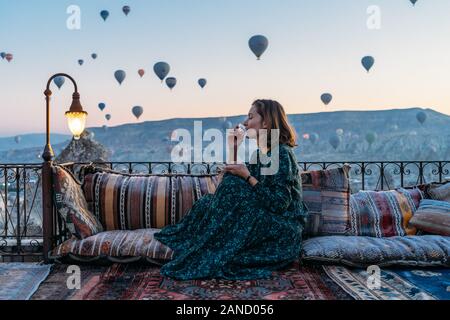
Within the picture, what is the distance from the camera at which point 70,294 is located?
2.43 meters

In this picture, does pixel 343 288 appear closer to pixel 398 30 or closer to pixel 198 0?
pixel 398 30

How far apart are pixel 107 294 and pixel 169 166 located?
2542 millimetres

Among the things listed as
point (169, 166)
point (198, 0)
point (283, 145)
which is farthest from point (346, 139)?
point (283, 145)

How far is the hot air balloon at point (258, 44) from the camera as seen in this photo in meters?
14.5

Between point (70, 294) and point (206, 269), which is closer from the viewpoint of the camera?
point (70, 294)

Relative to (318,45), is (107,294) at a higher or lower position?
lower

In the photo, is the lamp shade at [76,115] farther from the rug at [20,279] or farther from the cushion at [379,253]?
the cushion at [379,253]

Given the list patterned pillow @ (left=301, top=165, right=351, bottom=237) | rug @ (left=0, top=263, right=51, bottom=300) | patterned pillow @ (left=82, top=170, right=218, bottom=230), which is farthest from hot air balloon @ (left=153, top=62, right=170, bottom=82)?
rug @ (left=0, top=263, right=51, bottom=300)

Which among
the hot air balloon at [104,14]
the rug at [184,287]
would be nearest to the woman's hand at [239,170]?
the rug at [184,287]

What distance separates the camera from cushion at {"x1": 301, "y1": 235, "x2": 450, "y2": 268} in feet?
9.48

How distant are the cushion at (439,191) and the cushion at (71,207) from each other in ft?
8.83

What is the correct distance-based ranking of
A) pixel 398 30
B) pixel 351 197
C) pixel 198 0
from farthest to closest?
pixel 198 0 < pixel 398 30 < pixel 351 197

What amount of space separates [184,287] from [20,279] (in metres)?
1.09

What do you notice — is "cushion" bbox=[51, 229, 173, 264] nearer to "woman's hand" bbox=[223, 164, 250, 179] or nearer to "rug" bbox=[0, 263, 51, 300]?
"rug" bbox=[0, 263, 51, 300]
